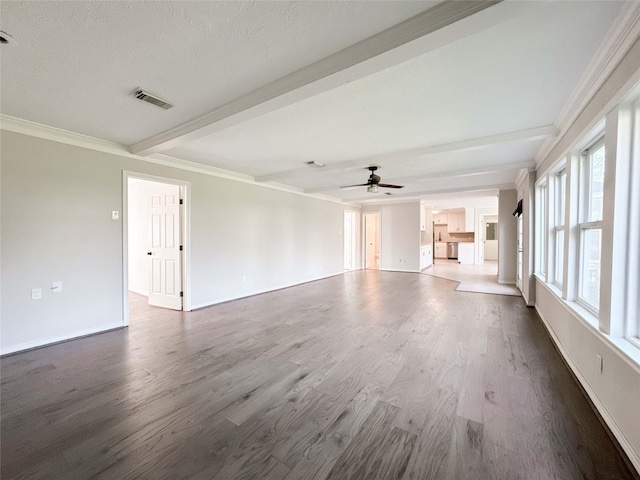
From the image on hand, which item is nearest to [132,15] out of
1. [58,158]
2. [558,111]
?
[58,158]

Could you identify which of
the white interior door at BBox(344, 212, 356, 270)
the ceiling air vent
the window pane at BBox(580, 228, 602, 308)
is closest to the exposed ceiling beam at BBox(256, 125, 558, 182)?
the window pane at BBox(580, 228, 602, 308)

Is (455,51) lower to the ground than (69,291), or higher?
higher

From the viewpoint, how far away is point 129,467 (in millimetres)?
1480

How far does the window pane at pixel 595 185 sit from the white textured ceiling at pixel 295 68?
59 cm

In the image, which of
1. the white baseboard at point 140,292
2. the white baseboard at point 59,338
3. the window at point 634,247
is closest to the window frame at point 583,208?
the window at point 634,247

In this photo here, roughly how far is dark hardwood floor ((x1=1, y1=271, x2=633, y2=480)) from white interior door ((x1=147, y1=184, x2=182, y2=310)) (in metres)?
1.06

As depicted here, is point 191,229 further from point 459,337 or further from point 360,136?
point 459,337

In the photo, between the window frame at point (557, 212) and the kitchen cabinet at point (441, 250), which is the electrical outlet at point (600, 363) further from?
the kitchen cabinet at point (441, 250)

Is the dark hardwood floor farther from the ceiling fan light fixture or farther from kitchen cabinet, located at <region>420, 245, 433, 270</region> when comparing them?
kitchen cabinet, located at <region>420, 245, 433, 270</region>

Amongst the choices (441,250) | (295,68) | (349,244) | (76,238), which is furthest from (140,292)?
(441,250)

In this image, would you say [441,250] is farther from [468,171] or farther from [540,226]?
[540,226]

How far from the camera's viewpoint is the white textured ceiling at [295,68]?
1467 mm

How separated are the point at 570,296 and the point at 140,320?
551cm

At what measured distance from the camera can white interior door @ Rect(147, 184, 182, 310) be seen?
4.65 m
